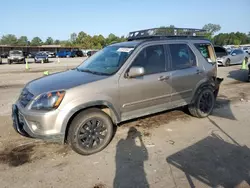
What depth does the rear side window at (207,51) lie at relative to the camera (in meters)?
5.65

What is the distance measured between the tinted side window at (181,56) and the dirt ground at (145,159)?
52.9 inches

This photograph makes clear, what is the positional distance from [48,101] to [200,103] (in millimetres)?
3646

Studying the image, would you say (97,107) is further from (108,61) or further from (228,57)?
(228,57)

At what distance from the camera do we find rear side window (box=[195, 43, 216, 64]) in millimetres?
5653

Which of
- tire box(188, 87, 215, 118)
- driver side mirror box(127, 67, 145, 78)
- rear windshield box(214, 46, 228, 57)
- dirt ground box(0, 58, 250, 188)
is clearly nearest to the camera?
dirt ground box(0, 58, 250, 188)

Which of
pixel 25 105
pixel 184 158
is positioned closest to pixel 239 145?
pixel 184 158

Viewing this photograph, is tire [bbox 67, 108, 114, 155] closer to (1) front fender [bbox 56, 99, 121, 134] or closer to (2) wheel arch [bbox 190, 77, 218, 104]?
(1) front fender [bbox 56, 99, 121, 134]

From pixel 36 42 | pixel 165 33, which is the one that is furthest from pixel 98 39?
pixel 165 33

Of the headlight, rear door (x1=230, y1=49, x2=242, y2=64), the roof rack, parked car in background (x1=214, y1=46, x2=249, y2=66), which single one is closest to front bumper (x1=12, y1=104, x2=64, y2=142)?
the headlight

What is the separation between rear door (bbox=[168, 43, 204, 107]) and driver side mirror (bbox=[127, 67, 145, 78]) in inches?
38.6

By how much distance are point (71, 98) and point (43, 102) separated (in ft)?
1.40

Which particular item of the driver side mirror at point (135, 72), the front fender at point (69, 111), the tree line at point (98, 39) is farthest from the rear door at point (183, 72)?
the tree line at point (98, 39)

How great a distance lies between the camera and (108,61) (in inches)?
185

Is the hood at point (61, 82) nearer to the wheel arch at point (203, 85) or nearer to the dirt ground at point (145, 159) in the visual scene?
the dirt ground at point (145, 159)
